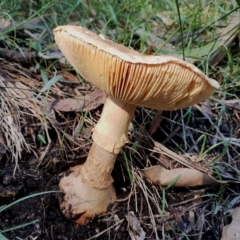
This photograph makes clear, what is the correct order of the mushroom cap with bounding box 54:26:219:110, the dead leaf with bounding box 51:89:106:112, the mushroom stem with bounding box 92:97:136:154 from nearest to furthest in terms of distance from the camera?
the mushroom cap with bounding box 54:26:219:110
the mushroom stem with bounding box 92:97:136:154
the dead leaf with bounding box 51:89:106:112

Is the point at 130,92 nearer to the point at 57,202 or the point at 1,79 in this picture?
the point at 57,202

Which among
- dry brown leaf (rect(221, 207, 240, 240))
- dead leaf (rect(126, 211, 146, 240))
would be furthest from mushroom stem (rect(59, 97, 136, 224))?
dry brown leaf (rect(221, 207, 240, 240))

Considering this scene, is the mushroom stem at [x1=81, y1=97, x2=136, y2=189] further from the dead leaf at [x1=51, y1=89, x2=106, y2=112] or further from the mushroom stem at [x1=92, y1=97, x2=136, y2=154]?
the dead leaf at [x1=51, y1=89, x2=106, y2=112]

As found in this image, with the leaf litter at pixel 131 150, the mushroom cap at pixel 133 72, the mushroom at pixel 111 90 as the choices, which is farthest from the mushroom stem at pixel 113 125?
Answer: the leaf litter at pixel 131 150

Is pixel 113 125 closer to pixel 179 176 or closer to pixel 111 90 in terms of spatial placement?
pixel 111 90

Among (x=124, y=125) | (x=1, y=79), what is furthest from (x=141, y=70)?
(x=1, y=79)
